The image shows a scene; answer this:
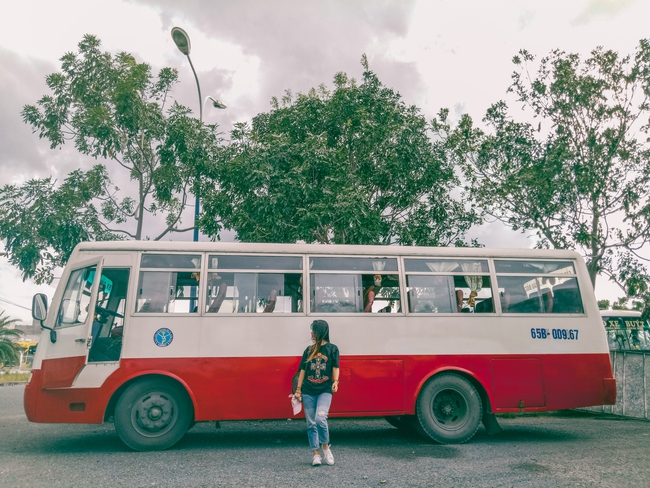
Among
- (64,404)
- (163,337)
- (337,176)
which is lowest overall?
(64,404)

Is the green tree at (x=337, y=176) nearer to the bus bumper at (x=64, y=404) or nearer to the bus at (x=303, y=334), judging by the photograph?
the bus at (x=303, y=334)

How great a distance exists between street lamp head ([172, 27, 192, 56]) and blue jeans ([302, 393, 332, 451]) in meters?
11.1

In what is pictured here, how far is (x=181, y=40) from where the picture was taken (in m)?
14.3

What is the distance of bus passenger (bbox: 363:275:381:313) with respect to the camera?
8.02 m

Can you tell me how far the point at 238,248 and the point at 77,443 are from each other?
12.4 feet

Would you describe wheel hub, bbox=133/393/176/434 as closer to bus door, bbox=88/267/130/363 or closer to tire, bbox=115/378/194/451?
tire, bbox=115/378/194/451

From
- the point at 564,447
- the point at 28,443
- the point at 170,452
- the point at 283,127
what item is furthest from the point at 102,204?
the point at 564,447

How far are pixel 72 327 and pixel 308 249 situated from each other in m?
3.48

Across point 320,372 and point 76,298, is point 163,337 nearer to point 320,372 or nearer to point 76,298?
point 76,298

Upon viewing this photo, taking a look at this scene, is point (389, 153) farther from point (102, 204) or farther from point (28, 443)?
point (28, 443)

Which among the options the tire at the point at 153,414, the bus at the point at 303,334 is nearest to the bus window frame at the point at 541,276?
the bus at the point at 303,334

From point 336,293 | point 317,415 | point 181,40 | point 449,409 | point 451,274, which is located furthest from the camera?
point 181,40

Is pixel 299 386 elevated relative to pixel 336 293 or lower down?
lower down

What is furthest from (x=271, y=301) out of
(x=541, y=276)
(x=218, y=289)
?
(x=541, y=276)
